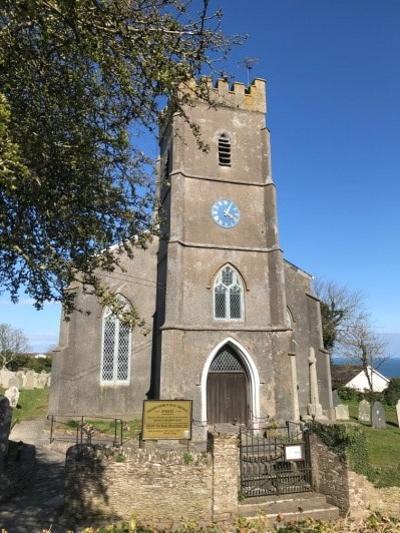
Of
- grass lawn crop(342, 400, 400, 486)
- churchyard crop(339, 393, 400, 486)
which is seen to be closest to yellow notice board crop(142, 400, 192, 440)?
churchyard crop(339, 393, 400, 486)

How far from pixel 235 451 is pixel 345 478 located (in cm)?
277

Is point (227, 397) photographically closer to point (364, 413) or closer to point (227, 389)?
point (227, 389)

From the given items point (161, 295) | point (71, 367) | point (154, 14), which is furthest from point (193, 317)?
point (154, 14)

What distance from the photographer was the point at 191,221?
1981 centimetres

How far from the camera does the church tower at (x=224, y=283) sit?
17.9 m

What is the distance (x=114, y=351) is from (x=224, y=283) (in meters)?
6.01

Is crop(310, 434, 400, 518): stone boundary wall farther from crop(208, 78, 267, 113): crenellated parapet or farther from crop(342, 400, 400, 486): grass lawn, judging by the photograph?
crop(208, 78, 267, 113): crenellated parapet

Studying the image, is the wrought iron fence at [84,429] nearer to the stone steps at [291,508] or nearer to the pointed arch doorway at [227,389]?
the pointed arch doorway at [227,389]

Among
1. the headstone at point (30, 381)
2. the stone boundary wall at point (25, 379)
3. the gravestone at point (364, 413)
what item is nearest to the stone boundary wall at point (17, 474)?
the gravestone at point (364, 413)

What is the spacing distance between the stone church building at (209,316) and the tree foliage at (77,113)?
8.32 meters

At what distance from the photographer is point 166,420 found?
38.2ft

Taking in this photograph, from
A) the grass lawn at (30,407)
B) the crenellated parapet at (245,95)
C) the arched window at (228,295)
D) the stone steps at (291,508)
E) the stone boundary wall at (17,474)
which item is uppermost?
the crenellated parapet at (245,95)

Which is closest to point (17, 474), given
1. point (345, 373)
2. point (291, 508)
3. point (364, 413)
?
point (291, 508)

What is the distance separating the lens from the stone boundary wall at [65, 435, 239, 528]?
9.48 m
